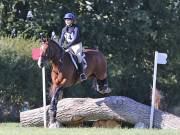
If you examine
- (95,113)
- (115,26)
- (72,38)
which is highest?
(115,26)

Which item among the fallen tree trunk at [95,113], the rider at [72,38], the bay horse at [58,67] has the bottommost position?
the fallen tree trunk at [95,113]

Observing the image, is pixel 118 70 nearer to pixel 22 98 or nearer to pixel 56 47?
pixel 22 98

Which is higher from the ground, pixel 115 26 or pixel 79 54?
pixel 115 26

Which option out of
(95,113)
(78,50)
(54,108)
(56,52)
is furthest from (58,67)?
(95,113)

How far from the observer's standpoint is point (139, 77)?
3161 centimetres

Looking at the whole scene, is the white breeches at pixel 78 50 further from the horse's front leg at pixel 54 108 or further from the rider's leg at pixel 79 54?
the horse's front leg at pixel 54 108

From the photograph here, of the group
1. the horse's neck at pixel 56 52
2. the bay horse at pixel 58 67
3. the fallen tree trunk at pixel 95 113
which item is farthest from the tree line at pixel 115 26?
the horse's neck at pixel 56 52

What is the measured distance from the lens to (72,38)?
17547 millimetres

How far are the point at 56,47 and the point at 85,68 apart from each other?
1861 millimetres

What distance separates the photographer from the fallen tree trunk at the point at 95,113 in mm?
17781

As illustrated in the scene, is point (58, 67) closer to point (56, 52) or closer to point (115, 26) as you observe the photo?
point (56, 52)

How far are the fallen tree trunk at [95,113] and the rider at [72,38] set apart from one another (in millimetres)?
945

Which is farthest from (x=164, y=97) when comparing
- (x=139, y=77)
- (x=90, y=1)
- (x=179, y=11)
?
(x=90, y=1)

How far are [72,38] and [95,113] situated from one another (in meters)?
2.34
